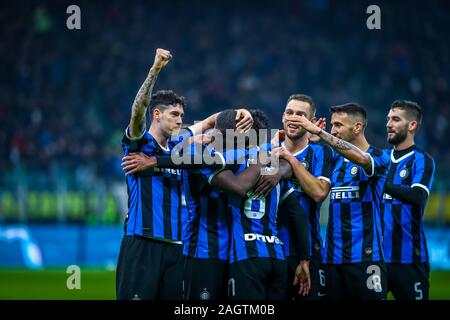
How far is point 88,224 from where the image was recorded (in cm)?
1680

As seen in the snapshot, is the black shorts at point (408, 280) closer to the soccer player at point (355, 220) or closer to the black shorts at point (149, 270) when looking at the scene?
the soccer player at point (355, 220)

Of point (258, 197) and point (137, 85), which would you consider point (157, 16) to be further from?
point (258, 197)

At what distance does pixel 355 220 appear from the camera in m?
6.92

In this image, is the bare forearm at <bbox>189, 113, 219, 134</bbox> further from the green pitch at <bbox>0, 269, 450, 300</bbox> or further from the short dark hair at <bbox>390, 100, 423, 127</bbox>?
the green pitch at <bbox>0, 269, 450, 300</bbox>

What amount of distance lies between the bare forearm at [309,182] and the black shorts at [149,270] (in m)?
1.18

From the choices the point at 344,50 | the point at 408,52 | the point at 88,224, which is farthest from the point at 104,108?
the point at 408,52

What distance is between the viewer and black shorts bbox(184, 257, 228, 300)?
237 inches

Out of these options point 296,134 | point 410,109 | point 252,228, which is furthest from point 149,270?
point 410,109

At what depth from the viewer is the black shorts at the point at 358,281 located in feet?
22.2

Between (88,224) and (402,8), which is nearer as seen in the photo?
(88,224)

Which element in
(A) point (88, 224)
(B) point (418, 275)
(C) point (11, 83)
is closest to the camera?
(B) point (418, 275)

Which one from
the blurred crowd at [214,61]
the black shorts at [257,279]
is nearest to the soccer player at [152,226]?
the black shorts at [257,279]

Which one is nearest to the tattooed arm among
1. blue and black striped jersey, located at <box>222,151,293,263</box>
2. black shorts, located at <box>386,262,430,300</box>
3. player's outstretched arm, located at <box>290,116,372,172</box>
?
blue and black striped jersey, located at <box>222,151,293,263</box>

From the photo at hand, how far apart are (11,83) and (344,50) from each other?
33.9 ft
